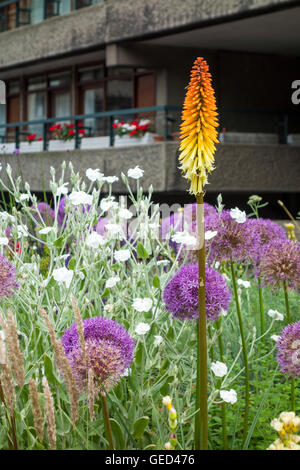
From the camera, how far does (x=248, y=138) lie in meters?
16.9

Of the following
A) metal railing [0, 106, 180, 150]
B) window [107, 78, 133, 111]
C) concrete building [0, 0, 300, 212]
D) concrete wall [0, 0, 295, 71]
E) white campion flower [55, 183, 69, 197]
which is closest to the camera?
white campion flower [55, 183, 69, 197]

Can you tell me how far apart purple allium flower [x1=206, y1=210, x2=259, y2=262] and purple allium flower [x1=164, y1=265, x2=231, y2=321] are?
0.36 m

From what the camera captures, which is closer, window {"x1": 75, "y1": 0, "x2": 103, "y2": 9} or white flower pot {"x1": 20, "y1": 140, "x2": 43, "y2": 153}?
window {"x1": 75, "y1": 0, "x2": 103, "y2": 9}

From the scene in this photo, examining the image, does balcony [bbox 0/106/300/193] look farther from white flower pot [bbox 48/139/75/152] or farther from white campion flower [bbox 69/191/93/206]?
white campion flower [bbox 69/191/93/206]

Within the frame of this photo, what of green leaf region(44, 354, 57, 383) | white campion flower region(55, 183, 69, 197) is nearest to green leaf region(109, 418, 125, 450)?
green leaf region(44, 354, 57, 383)

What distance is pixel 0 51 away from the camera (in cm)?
2314

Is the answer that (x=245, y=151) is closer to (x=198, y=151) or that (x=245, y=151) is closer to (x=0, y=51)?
(x=0, y=51)

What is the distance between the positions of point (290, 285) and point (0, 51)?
21621mm

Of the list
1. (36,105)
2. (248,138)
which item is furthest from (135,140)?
(36,105)

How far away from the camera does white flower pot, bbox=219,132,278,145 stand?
54.4ft

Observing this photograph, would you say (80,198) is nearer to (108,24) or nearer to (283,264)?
(283,264)

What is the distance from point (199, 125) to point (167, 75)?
17895 millimetres

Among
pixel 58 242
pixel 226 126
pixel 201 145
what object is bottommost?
pixel 58 242

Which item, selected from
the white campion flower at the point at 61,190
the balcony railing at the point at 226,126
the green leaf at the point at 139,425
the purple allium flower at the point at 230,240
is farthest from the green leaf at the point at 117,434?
the balcony railing at the point at 226,126
